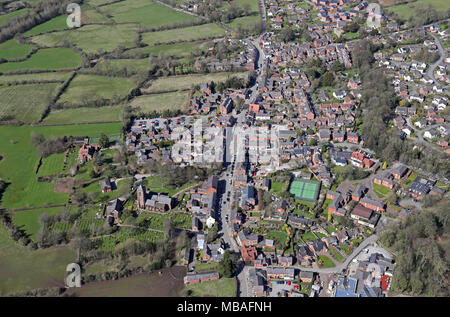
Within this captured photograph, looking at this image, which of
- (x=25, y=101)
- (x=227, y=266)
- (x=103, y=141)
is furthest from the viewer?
(x=25, y=101)

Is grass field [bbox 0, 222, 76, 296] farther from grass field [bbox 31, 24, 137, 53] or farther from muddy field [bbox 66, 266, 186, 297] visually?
grass field [bbox 31, 24, 137, 53]

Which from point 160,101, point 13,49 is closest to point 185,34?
point 160,101

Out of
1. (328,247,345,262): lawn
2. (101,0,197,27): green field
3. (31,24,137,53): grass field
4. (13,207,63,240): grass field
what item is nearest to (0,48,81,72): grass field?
(31,24,137,53): grass field

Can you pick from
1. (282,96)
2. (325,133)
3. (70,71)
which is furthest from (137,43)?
(325,133)

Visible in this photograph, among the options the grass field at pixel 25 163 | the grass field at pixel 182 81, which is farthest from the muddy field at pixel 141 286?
the grass field at pixel 182 81

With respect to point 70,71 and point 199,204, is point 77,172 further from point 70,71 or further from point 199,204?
point 70,71

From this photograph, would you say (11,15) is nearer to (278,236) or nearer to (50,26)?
(50,26)

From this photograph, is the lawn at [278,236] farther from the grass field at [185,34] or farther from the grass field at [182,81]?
the grass field at [185,34]
